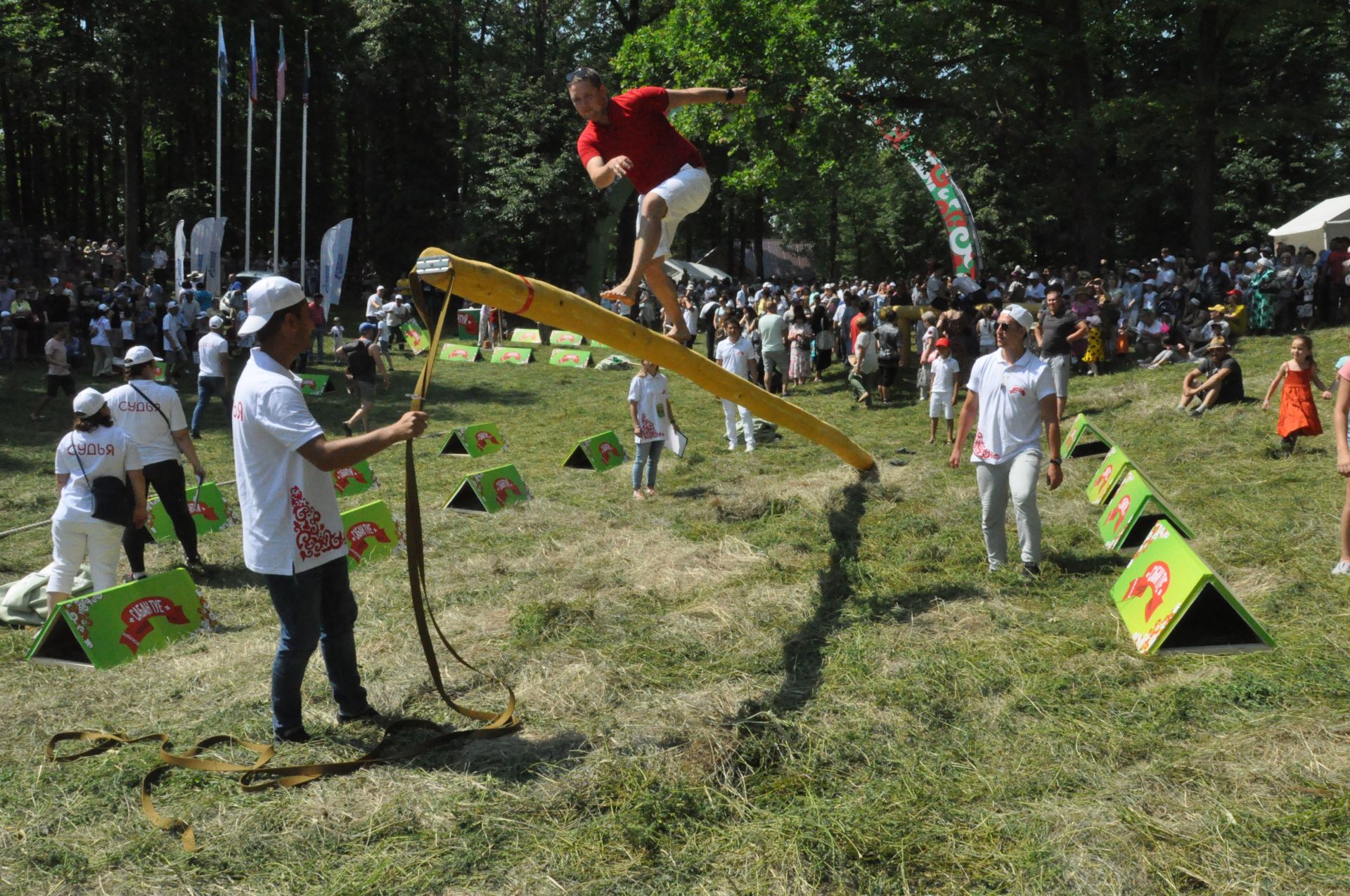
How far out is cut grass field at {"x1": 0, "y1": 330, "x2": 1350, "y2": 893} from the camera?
3.97 meters

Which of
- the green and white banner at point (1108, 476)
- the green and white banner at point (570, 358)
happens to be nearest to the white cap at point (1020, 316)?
the green and white banner at point (1108, 476)

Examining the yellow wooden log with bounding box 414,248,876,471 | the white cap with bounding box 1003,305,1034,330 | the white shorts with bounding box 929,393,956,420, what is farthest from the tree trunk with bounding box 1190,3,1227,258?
the yellow wooden log with bounding box 414,248,876,471

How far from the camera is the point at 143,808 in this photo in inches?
173

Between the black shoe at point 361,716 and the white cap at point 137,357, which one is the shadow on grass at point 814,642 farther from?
the white cap at point 137,357

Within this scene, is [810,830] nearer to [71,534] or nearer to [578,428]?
[71,534]

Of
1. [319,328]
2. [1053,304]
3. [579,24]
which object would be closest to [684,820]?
[1053,304]

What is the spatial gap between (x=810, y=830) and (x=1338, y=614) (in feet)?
12.9

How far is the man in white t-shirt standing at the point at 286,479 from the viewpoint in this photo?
14.9 feet

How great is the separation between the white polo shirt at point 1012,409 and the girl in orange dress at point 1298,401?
5.60 metres

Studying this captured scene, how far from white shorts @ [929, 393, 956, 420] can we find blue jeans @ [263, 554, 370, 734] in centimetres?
1043

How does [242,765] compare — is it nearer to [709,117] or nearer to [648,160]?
[648,160]

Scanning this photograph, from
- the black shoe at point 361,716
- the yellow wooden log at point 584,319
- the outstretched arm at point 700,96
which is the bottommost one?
the black shoe at point 361,716

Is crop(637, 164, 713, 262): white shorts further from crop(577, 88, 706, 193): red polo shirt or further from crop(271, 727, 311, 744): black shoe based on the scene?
crop(271, 727, 311, 744): black shoe

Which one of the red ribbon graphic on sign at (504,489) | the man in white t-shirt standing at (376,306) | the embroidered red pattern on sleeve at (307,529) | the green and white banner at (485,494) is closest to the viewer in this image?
the embroidered red pattern on sleeve at (307,529)
